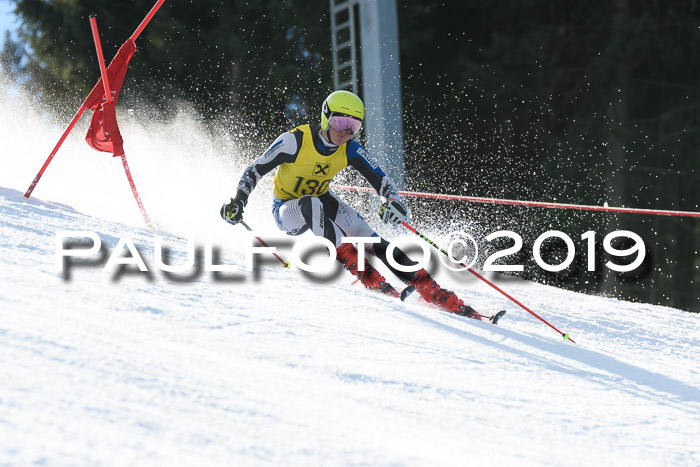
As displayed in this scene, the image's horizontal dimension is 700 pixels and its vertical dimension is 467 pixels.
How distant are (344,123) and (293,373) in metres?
1.71

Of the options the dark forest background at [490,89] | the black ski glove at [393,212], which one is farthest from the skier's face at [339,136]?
the dark forest background at [490,89]

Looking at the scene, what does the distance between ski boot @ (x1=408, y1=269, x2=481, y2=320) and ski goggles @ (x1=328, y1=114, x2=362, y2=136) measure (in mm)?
747

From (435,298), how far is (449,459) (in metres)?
2.01

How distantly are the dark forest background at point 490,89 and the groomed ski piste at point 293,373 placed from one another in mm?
8886

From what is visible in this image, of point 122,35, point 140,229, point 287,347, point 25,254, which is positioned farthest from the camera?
point 122,35

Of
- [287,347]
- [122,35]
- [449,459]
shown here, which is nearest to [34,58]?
[122,35]

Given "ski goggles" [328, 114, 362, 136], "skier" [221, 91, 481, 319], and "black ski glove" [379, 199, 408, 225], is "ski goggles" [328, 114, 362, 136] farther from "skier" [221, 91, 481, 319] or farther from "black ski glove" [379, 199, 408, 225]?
"black ski glove" [379, 199, 408, 225]

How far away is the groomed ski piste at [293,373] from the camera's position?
2.03 meters

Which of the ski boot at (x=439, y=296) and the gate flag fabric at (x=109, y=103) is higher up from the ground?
the gate flag fabric at (x=109, y=103)

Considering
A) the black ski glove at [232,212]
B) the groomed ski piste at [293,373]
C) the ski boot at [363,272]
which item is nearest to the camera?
the groomed ski piste at [293,373]

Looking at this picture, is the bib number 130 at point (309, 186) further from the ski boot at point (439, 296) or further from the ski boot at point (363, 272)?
the ski boot at point (439, 296)

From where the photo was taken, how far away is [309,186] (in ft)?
14.2

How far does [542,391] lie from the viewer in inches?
119

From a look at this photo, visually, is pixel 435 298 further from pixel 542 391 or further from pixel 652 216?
pixel 652 216
